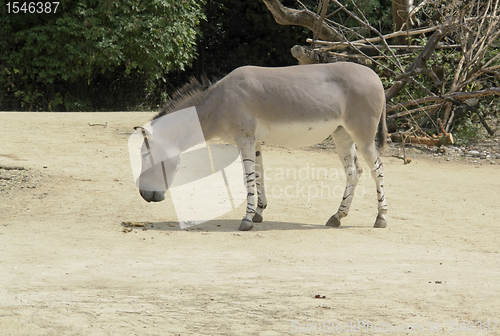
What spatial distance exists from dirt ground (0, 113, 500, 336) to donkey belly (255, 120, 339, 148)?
40.5 inches

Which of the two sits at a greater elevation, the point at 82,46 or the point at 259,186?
the point at 82,46

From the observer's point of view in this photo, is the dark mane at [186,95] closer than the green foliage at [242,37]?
Yes

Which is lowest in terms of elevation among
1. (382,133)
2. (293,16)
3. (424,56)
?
(382,133)

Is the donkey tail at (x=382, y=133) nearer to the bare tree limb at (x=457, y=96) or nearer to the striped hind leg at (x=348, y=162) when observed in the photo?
the striped hind leg at (x=348, y=162)

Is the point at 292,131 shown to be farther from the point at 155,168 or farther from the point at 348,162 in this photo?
the point at 155,168

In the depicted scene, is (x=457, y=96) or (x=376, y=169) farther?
(x=457, y=96)

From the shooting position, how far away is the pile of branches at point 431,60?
11.7 metres

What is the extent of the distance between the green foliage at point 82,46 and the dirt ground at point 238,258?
690 centimetres

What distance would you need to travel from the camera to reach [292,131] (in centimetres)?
648

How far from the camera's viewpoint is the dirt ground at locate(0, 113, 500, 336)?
3707 mm

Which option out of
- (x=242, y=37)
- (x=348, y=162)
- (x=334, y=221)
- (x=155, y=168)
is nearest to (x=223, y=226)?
(x=155, y=168)

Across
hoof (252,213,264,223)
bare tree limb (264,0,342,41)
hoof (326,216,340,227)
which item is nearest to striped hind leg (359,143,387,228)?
hoof (326,216,340,227)

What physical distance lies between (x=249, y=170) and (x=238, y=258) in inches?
57.4

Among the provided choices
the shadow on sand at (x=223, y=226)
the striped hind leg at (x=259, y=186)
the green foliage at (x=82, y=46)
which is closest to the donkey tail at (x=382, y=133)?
the shadow on sand at (x=223, y=226)
